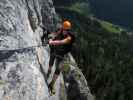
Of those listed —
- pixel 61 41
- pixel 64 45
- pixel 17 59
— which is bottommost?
pixel 64 45

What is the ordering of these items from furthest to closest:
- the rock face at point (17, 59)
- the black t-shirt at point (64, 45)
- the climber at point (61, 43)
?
1. the black t-shirt at point (64, 45)
2. the climber at point (61, 43)
3. the rock face at point (17, 59)

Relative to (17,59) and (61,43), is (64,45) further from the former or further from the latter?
(17,59)

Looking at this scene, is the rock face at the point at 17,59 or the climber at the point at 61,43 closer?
the rock face at the point at 17,59

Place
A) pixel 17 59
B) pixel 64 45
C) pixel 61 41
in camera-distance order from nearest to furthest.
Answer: pixel 17 59, pixel 61 41, pixel 64 45

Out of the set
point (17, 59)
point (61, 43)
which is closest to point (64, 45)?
point (61, 43)

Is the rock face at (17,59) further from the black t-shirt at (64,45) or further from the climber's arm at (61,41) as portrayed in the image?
the black t-shirt at (64,45)

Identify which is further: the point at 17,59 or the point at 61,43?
the point at 61,43

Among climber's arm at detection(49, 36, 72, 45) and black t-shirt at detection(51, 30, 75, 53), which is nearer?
climber's arm at detection(49, 36, 72, 45)

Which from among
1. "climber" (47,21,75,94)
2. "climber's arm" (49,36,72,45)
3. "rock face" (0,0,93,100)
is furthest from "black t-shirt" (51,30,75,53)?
"rock face" (0,0,93,100)

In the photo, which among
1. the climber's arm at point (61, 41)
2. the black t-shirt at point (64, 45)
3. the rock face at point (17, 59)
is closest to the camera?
the rock face at point (17, 59)

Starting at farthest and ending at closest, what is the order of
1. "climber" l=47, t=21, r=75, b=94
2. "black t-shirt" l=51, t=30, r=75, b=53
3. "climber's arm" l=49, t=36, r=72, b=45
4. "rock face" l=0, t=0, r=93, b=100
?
"black t-shirt" l=51, t=30, r=75, b=53, "climber" l=47, t=21, r=75, b=94, "climber's arm" l=49, t=36, r=72, b=45, "rock face" l=0, t=0, r=93, b=100

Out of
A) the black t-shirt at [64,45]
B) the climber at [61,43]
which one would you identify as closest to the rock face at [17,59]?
the climber at [61,43]

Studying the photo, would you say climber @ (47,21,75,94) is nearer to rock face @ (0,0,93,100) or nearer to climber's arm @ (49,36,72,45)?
climber's arm @ (49,36,72,45)

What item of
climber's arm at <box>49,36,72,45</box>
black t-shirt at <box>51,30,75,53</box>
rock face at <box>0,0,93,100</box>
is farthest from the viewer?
black t-shirt at <box>51,30,75,53</box>
